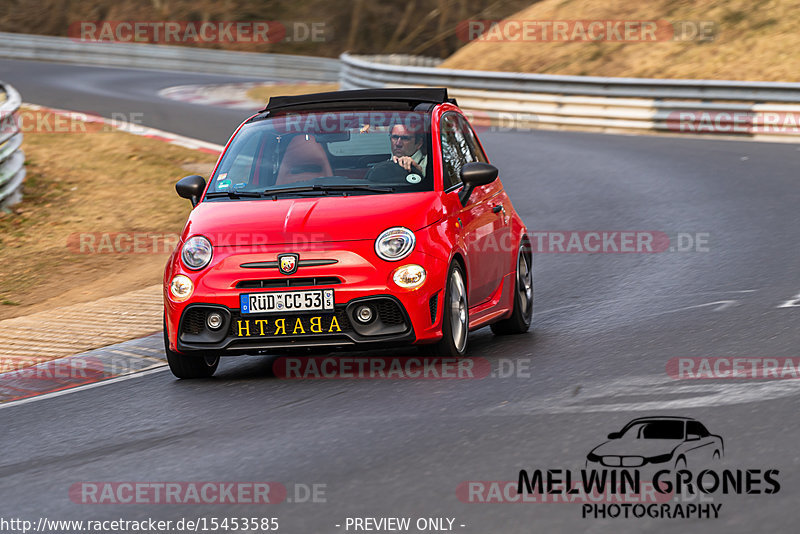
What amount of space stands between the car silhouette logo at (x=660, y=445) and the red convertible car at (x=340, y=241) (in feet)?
6.58

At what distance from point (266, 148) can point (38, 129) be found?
625 inches

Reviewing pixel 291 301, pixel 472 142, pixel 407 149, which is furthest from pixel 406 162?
pixel 291 301

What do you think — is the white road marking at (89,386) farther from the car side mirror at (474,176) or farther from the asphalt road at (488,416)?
the car side mirror at (474,176)

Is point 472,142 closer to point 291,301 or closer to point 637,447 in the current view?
point 291,301

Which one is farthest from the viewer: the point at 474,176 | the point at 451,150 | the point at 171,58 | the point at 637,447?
the point at 171,58

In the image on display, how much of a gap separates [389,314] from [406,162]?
1303mm

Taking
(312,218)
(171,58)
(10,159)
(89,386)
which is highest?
(171,58)

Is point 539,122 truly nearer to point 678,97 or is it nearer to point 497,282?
point 678,97

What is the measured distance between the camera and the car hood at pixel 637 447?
18.6ft

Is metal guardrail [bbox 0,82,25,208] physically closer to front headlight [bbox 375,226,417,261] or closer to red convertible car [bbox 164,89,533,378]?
red convertible car [bbox 164,89,533,378]

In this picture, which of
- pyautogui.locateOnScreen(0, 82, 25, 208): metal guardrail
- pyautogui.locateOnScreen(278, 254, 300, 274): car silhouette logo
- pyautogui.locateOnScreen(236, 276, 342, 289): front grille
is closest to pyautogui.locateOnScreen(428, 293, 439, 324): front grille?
pyautogui.locateOnScreen(236, 276, 342, 289): front grille

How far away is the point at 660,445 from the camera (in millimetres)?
5762

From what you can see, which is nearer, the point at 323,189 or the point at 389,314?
the point at 389,314

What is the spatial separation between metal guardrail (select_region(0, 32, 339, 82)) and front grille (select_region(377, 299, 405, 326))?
34731 millimetres
